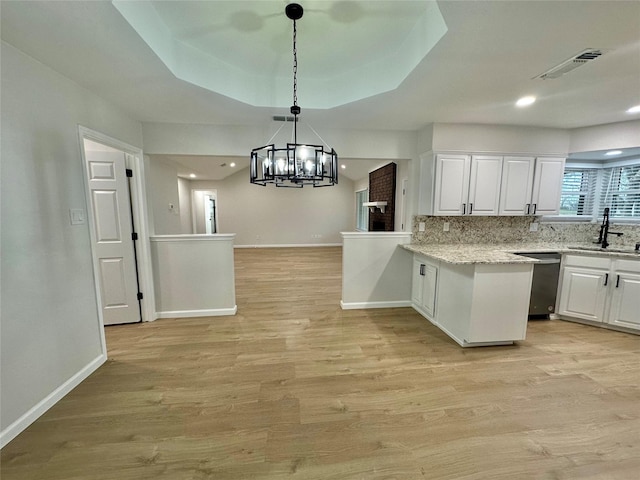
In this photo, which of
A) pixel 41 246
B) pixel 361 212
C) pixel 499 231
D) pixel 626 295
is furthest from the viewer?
pixel 361 212

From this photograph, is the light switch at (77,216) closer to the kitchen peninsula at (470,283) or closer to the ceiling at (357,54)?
the ceiling at (357,54)

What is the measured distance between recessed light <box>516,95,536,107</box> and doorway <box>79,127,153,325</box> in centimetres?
411

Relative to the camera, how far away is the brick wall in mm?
5559

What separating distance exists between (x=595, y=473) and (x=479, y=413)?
1.85ft

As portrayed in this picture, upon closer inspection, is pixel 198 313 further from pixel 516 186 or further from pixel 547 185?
pixel 547 185

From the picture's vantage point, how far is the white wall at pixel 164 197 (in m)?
3.94

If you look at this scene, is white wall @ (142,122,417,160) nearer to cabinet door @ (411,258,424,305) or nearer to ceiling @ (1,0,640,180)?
ceiling @ (1,0,640,180)

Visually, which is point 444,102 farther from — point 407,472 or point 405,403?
point 407,472

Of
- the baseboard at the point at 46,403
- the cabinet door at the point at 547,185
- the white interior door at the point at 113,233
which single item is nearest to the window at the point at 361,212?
the cabinet door at the point at 547,185

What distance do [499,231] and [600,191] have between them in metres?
1.63

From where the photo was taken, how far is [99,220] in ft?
9.71

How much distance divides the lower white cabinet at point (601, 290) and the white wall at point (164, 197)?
5.52 m

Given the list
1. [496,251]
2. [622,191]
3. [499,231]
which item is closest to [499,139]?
[499,231]

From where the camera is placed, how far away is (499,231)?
12.2 ft
